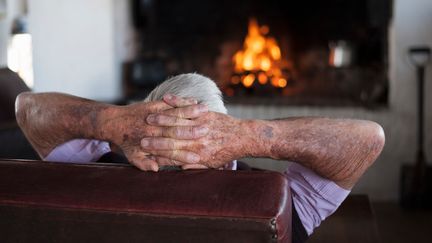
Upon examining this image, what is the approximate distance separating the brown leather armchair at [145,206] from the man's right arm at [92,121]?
8 centimetres

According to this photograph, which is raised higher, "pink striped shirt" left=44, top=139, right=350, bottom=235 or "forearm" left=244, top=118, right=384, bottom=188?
"forearm" left=244, top=118, right=384, bottom=188

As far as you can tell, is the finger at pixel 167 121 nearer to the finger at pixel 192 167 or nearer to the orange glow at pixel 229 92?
the finger at pixel 192 167

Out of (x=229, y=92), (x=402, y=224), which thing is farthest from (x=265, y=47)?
(x=402, y=224)

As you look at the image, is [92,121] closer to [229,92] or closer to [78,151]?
[78,151]

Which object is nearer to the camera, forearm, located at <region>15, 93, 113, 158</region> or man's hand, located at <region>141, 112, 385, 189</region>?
man's hand, located at <region>141, 112, 385, 189</region>

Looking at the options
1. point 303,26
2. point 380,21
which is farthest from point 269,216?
point 303,26

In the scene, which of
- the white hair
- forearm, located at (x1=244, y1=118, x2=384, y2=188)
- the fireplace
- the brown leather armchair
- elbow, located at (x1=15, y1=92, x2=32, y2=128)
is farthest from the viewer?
the fireplace

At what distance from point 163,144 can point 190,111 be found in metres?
0.07

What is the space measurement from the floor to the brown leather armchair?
1963 millimetres

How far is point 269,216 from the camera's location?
75 cm

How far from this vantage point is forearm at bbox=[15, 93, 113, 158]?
3.35 feet

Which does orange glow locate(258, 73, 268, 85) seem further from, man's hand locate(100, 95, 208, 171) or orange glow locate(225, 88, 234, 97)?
man's hand locate(100, 95, 208, 171)

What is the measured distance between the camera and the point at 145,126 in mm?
958

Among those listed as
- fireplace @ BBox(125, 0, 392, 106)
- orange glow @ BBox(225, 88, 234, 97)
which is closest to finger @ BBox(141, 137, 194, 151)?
fireplace @ BBox(125, 0, 392, 106)
